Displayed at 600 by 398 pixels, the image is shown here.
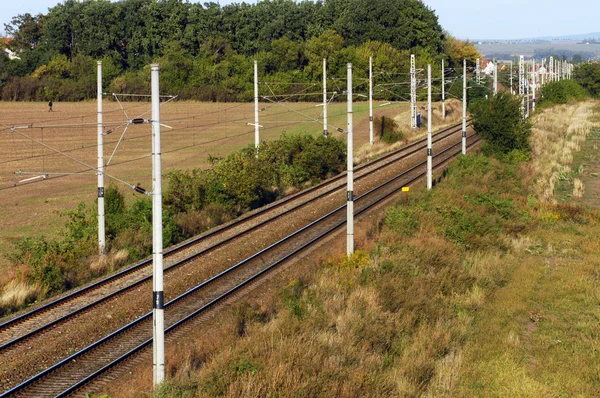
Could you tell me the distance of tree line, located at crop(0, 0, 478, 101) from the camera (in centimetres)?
10331

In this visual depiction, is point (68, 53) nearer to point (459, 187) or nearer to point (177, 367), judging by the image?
point (459, 187)

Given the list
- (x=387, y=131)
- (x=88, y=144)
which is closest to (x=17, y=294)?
(x=387, y=131)

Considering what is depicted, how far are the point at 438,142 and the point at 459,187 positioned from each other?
2417 cm

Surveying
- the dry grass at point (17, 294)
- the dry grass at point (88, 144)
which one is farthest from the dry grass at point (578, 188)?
the dry grass at point (17, 294)

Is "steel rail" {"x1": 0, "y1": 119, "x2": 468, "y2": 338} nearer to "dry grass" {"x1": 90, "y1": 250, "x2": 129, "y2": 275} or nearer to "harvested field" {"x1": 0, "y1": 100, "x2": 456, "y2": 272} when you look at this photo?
"dry grass" {"x1": 90, "y1": 250, "x2": 129, "y2": 275}

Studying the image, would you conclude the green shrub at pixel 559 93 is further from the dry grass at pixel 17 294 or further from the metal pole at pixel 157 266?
the metal pole at pixel 157 266

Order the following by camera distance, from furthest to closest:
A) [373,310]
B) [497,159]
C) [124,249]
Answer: [497,159]
[124,249]
[373,310]

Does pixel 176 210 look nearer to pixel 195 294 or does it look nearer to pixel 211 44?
pixel 195 294

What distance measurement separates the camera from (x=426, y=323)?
17.6m

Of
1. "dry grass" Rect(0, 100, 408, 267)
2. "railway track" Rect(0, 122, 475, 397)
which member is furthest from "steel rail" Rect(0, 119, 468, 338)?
"dry grass" Rect(0, 100, 408, 267)

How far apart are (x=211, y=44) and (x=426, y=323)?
4038 inches

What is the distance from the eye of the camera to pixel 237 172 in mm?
34062

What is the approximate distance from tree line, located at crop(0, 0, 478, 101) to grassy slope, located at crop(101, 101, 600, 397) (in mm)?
74324

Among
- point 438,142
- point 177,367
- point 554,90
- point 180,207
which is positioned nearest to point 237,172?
point 180,207
